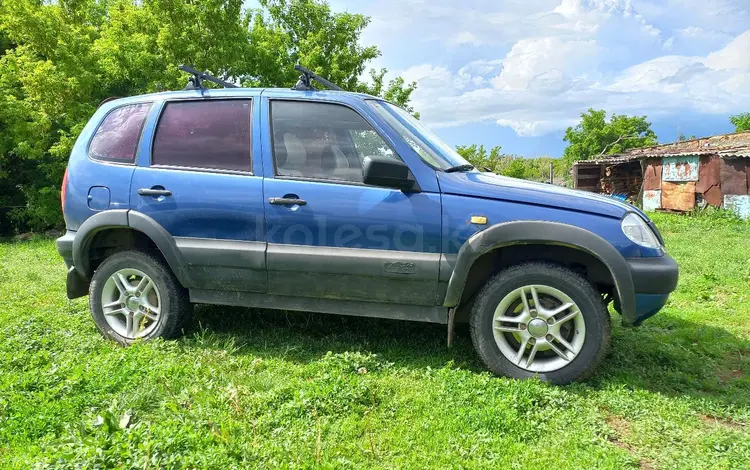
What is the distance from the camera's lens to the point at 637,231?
3383 millimetres

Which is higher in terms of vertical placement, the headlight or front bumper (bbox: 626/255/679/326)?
the headlight

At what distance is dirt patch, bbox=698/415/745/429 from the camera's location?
2.99 m

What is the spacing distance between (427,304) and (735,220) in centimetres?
1394

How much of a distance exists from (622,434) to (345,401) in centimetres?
155

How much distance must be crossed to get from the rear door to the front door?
0.14 meters

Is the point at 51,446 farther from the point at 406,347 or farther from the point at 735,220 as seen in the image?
the point at 735,220

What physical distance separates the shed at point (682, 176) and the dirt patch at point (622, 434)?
559 inches

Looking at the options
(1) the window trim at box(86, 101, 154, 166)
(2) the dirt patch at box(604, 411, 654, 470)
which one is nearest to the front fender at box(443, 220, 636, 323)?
(2) the dirt patch at box(604, 411, 654, 470)

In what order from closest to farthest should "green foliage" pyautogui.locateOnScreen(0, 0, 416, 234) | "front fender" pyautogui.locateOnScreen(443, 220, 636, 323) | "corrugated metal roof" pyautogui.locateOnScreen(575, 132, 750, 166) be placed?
"front fender" pyautogui.locateOnScreen(443, 220, 636, 323)
"green foliage" pyautogui.locateOnScreen(0, 0, 416, 234)
"corrugated metal roof" pyautogui.locateOnScreen(575, 132, 750, 166)

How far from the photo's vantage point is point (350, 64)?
22.5m

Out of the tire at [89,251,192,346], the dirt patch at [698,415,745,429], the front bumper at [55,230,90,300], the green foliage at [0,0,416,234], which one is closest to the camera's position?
the dirt patch at [698,415,745,429]

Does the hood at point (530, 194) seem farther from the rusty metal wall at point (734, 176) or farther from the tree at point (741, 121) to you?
the tree at point (741, 121)

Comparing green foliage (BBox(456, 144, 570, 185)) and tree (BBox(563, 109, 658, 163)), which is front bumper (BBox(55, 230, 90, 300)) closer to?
green foliage (BBox(456, 144, 570, 185))

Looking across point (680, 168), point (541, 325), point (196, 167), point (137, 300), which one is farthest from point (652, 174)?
point (137, 300)
